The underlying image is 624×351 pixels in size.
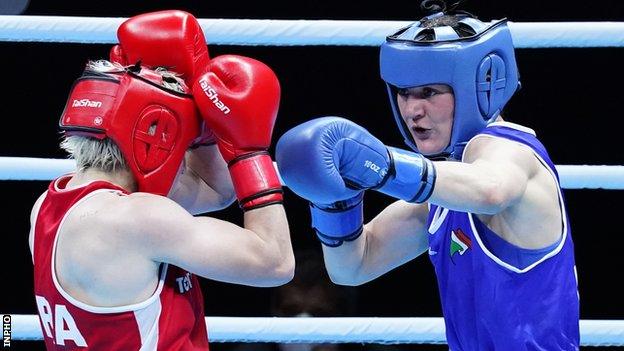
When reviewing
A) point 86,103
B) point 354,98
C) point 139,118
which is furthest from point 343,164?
point 354,98

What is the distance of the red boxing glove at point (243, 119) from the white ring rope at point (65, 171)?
0.74 meters

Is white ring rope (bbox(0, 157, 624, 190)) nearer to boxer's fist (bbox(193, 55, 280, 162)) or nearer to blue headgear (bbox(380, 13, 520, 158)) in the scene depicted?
blue headgear (bbox(380, 13, 520, 158))

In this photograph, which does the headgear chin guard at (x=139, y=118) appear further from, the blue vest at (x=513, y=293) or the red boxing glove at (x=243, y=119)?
the blue vest at (x=513, y=293)

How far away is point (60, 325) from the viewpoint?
77.8 inches

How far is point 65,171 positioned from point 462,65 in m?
1.10

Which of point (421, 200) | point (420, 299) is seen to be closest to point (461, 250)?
point (421, 200)

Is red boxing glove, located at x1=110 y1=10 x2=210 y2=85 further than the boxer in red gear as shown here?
Yes

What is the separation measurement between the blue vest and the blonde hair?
0.76 m

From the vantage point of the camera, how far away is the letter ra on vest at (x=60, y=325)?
1.96 m

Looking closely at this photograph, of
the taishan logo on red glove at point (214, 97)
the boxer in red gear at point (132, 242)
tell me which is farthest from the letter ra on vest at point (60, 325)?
the taishan logo on red glove at point (214, 97)

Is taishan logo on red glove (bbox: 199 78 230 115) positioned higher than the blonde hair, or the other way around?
taishan logo on red glove (bbox: 199 78 230 115)

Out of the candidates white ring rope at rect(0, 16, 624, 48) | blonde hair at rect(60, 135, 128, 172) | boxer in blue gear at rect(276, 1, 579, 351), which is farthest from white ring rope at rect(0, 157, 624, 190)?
blonde hair at rect(60, 135, 128, 172)

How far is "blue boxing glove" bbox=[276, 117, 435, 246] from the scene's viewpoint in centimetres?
190

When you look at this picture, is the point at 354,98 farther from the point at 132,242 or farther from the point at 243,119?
the point at 132,242
